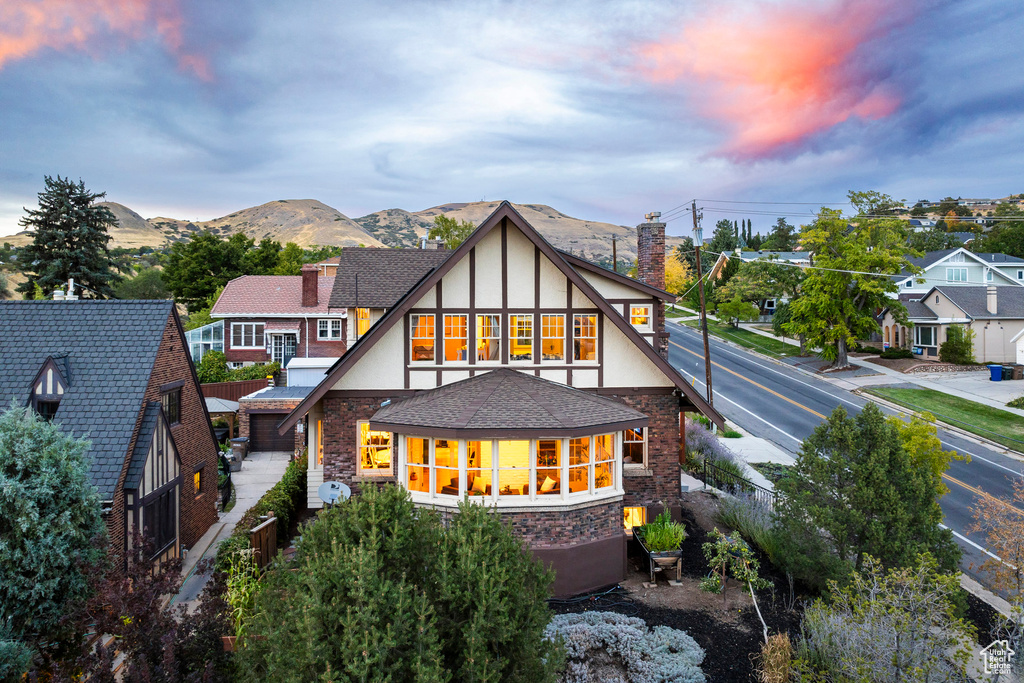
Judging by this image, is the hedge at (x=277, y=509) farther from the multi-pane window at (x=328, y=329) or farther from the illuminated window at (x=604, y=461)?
the multi-pane window at (x=328, y=329)

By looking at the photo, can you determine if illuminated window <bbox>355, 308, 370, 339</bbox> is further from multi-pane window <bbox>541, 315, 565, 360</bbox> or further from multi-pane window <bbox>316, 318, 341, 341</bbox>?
multi-pane window <bbox>316, 318, 341, 341</bbox>

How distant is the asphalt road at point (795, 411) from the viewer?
64.9 ft

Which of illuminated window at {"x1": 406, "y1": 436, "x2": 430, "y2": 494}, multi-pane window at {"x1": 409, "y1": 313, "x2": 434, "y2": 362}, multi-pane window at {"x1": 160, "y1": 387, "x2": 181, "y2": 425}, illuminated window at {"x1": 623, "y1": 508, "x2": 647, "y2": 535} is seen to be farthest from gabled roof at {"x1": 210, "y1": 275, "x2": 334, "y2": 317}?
illuminated window at {"x1": 623, "y1": 508, "x2": 647, "y2": 535}

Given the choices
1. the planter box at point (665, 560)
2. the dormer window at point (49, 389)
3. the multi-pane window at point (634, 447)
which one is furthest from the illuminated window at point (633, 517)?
the dormer window at point (49, 389)

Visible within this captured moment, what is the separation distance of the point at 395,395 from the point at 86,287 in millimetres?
40555

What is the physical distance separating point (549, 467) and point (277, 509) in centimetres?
755

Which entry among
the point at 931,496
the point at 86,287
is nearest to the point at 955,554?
the point at 931,496

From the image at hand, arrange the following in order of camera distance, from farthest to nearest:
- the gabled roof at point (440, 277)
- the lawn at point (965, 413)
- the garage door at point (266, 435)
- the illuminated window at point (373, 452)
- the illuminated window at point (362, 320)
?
the lawn at point (965, 413) < the garage door at point (266, 435) < the illuminated window at point (362, 320) < the illuminated window at point (373, 452) < the gabled roof at point (440, 277)

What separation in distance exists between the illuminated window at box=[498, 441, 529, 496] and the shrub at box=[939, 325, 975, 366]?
42945 mm

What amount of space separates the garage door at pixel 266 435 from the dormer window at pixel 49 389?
14103mm

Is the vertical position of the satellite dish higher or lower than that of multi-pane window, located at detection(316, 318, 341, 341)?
lower

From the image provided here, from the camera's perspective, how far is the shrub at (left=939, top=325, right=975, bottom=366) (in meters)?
42.0

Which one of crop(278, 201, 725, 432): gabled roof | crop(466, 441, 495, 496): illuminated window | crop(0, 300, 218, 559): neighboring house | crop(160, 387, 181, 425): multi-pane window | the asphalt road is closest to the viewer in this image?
crop(0, 300, 218, 559): neighboring house

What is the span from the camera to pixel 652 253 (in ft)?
67.1
